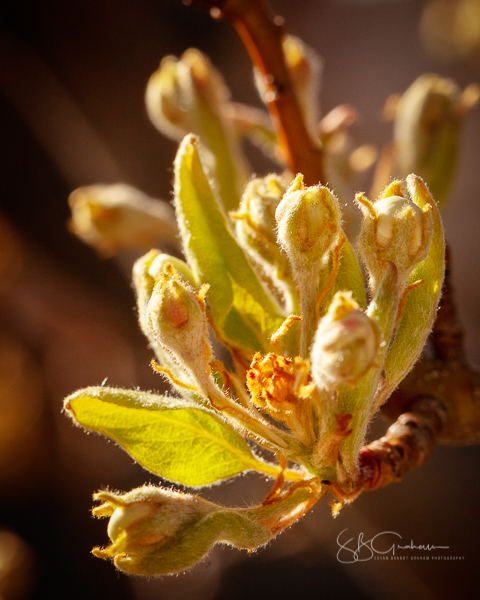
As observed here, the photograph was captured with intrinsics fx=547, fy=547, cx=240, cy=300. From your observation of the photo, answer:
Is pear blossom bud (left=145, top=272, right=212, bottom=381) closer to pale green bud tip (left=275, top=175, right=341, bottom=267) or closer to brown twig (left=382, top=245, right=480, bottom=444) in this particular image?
pale green bud tip (left=275, top=175, right=341, bottom=267)

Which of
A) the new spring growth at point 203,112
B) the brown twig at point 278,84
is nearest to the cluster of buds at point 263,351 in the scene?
the brown twig at point 278,84

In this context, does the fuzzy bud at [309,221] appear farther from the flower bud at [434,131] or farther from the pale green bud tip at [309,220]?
the flower bud at [434,131]

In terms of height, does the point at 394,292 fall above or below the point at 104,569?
above

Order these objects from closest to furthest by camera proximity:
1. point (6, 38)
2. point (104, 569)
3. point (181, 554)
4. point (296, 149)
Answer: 1. point (181, 554)
2. point (296, 149)
3. point (104, 569)
4. point (6, 38)

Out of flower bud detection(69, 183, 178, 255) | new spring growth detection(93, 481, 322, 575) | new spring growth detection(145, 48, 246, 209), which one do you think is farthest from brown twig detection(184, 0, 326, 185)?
new spring growth detection(93, 481, 322, 575)

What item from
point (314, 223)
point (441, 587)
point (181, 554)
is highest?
point (314, 223)

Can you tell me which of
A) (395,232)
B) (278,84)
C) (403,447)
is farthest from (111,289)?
(395,232)

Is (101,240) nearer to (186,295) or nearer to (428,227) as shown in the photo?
(186,295)

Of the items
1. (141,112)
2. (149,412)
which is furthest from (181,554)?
(141,112)
